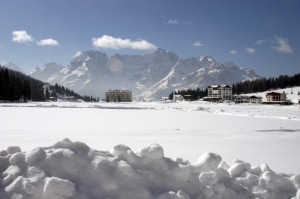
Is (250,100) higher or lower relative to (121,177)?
higher

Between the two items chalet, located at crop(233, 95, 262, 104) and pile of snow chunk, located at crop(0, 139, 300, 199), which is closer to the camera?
pile of snow chunk, located at crop(0, 139, 300, 199)

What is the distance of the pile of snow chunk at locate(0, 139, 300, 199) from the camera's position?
628 cm

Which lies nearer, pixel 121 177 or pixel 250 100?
pixel 121 177

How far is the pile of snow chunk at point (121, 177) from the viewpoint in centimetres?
628

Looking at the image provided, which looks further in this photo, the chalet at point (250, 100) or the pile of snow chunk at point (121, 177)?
the chalet at point (250, 100)

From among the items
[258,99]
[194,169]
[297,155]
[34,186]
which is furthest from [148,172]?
[258,99]

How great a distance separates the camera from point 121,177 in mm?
6945

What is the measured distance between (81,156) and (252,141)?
1269 cm

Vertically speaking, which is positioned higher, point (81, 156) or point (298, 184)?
point (81, 156)

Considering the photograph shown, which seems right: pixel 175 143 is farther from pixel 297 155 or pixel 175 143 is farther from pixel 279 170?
pixel 279 170

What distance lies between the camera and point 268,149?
49.7ft

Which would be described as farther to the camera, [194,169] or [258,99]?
[258,99]

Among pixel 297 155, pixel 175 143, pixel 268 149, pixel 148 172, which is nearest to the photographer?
pixel 148 172

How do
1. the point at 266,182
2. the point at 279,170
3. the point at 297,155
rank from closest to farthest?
1. the point at 266,182
2. the point at 279,170
3. the point at 297,155
